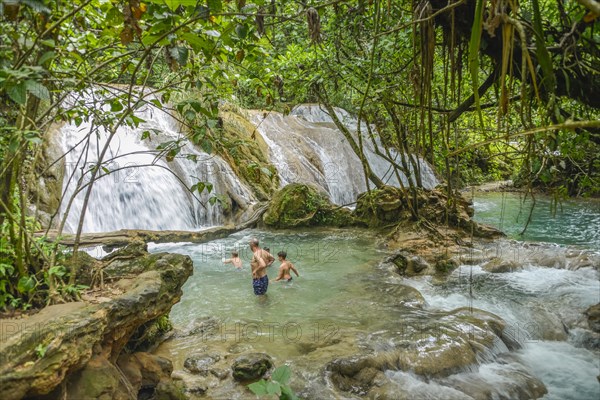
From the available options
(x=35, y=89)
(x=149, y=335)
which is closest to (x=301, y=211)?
(x=149, y=335)

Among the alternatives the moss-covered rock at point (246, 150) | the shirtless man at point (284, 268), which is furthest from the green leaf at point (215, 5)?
the moss-covered rock at point (246, 150)

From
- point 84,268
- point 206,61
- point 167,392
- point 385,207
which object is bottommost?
point 167,392

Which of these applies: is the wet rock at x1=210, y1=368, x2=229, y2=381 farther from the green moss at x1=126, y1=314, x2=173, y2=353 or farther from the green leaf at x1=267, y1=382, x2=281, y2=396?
the green leaf at x1=267, y1=382, x2=281, y2=396

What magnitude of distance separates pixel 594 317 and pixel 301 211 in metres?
7.39

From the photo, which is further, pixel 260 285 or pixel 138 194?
pixel 138 194

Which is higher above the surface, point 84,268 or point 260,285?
point 84,268

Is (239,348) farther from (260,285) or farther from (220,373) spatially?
(260,285)

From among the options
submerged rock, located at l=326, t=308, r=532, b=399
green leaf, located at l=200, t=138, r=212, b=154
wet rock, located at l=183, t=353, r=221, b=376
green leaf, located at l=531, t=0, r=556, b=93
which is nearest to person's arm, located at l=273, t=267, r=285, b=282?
submerged rock, located at l=326, t=308, r=532, b=399

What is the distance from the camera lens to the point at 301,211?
36.8ft

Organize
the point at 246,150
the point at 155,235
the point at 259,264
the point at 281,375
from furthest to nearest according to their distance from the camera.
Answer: the point at 246,150 < the point at 155,235 < the point at 259,264 < the point at 281,375

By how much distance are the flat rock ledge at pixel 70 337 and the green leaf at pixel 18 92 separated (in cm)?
136

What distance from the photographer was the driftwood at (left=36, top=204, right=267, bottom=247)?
7.79m

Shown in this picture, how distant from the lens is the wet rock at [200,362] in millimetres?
3996

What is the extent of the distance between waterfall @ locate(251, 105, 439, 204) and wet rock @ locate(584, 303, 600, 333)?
8.87 metres
